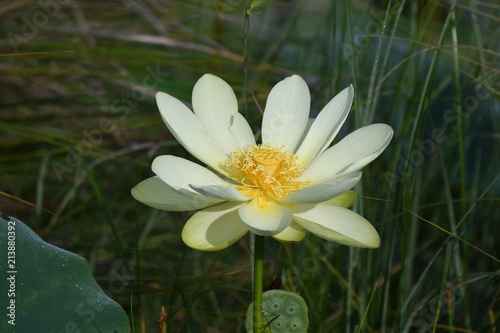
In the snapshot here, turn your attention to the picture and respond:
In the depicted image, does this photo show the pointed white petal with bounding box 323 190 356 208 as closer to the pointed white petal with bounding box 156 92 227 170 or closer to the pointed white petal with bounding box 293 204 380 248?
the pointed white petal with bounding box 293 204 380 248

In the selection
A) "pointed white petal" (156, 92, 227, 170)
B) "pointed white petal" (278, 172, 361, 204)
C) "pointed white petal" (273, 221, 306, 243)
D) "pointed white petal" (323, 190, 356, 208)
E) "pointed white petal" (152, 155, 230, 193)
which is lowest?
"pointed white petal" (273, 221, 306, 243)

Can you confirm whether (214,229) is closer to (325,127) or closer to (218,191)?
(218,191)

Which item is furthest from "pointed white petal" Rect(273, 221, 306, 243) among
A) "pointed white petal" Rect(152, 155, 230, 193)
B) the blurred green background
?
the blurred green background

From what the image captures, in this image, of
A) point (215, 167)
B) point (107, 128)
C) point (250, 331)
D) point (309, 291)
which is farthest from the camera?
point (107, 128)

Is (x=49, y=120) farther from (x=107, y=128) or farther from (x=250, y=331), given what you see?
(x=250, y=331)

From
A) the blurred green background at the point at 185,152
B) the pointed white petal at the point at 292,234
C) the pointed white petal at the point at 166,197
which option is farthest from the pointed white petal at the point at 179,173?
the blurred green background at the point at 185,152

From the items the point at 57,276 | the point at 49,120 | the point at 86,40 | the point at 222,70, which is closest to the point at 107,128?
the point at 49,120
